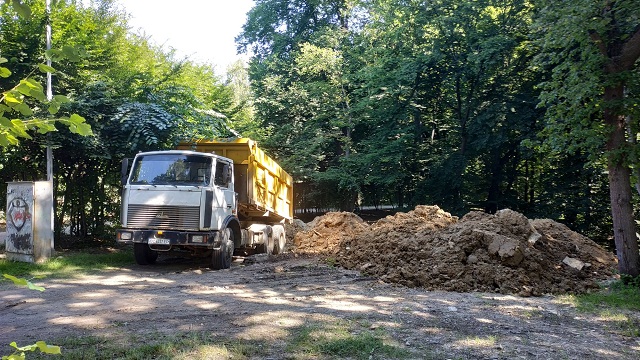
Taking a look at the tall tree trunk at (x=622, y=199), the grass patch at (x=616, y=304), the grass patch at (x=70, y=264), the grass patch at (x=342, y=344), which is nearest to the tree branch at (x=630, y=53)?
the tall tree trunk at (x=622, y=199)

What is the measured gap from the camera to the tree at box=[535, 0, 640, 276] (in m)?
9.27

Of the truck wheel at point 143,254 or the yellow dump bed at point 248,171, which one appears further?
the yellow dump bed at point 248,171

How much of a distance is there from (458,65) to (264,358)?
2177 centimetres

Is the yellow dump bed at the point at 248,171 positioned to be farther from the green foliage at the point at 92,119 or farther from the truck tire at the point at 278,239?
the green foliage at the point at 92,119

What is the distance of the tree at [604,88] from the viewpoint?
9.27m

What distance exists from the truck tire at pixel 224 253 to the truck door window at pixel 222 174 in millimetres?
1100

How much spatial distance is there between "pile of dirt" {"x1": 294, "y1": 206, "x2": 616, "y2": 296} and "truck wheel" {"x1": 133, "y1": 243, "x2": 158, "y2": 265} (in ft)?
15.5

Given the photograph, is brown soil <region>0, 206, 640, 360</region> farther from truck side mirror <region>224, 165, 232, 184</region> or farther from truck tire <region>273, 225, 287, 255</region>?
truck side mirror <region>224, 165, 232, 184</region>

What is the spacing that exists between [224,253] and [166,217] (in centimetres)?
162

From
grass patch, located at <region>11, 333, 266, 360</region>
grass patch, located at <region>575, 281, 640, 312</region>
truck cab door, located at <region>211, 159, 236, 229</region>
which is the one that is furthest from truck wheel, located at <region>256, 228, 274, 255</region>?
grass patch, located at <region>11, 333, 266, 360</region>

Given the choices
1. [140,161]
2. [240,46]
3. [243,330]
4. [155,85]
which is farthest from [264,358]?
[240,46]

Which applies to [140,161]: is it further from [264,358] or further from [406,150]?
[406,150]

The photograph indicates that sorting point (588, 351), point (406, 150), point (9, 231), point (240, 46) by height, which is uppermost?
point (240, 46)

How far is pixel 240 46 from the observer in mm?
38312
